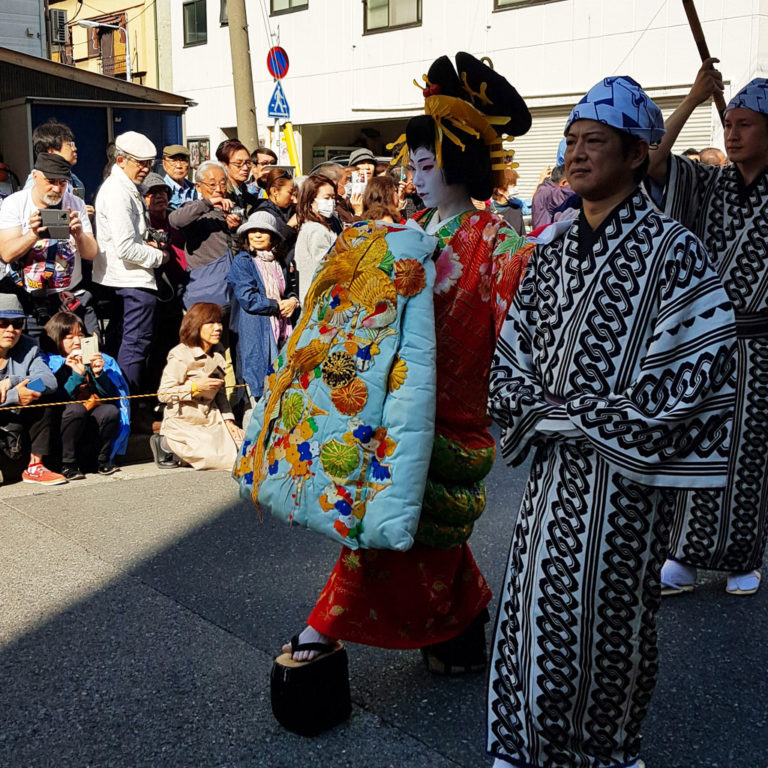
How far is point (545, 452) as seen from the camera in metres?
2.45

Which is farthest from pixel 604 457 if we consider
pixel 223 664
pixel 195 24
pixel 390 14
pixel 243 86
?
pixel 195 24

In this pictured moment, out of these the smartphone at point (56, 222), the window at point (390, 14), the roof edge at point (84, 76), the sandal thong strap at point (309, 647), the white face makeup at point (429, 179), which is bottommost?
the sandal thong strap at point (309, 647)

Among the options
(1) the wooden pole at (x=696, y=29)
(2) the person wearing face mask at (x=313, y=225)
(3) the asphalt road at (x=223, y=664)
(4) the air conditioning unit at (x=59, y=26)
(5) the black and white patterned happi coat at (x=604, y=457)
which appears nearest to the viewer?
(5) the black and white patterned happi coat at (x=604, y=457)

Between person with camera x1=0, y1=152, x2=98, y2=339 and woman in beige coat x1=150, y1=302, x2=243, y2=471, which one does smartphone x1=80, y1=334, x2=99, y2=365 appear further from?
woman in beige coat x1=150, y1=302, x2=243, y2=471

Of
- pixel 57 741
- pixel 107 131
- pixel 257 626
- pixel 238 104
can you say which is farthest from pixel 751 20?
pixel 57 741

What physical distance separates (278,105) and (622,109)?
8.40 metres

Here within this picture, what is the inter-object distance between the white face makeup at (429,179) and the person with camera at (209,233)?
11.9ft

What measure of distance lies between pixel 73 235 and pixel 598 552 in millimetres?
4400

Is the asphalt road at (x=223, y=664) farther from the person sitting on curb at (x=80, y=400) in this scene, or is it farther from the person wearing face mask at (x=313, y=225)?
the person wearing face mask at (x=313, y=225)

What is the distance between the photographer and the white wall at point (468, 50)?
1406cm

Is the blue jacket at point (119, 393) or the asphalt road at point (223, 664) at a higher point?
the blue jacket at point (119, 393)

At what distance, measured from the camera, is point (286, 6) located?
20.8 meters

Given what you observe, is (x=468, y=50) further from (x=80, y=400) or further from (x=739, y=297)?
(x=739, y=297)

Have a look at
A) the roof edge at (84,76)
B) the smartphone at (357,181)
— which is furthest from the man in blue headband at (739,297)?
the roof edge at (84,76)
